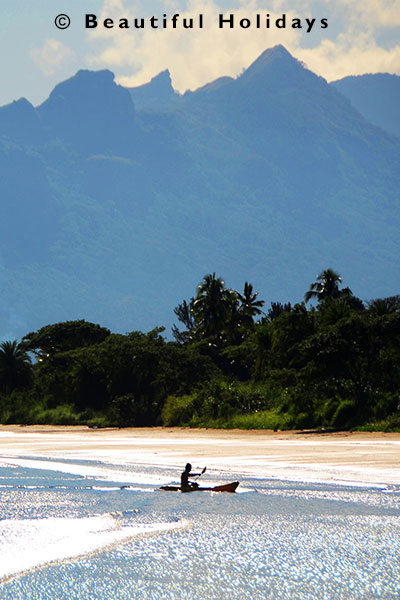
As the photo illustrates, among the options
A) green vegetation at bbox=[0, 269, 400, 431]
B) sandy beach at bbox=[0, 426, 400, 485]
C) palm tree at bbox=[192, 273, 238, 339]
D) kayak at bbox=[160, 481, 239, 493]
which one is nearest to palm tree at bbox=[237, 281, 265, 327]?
green vegetation at bbox=[0, 269, 400, 431]

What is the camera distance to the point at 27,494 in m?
10.7

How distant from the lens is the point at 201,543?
22.4 ft

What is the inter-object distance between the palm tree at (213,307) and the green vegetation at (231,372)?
10 centimetres

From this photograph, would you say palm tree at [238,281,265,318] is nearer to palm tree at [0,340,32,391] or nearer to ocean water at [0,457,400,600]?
palm tree at [0,340,32,391]

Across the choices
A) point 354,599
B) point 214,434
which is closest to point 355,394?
point 214,434

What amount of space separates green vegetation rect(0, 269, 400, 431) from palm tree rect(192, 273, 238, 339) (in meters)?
0.10

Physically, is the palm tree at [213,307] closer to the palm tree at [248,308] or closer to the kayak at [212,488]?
the palm tree at [248,308]

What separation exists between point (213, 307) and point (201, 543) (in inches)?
2407

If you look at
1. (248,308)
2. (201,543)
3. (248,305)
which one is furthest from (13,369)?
(201,543)

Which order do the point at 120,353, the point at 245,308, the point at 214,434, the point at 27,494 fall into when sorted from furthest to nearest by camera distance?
1. the point at 245,308
2. the point at 120,353
3. the point at 214,434
4. the point at 27,494

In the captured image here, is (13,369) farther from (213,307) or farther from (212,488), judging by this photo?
(212,488)

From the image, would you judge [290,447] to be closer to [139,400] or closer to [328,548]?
[328,548]

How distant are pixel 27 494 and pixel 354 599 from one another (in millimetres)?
6550

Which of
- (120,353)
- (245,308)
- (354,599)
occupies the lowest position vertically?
(354,599)
